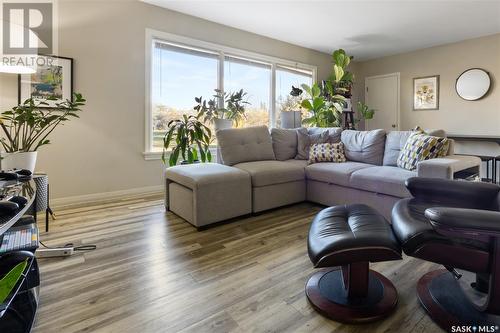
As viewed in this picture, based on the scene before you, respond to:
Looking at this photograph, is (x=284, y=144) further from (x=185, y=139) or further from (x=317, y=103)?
(x=317, y=103)

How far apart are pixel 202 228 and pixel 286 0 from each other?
2951 millimetres

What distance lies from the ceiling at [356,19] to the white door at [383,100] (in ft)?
3.02

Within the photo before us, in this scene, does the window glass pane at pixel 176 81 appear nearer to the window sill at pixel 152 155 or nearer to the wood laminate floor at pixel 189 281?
the window sill at pixel 152 155

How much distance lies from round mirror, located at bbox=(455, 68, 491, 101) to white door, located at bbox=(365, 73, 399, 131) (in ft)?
3.67

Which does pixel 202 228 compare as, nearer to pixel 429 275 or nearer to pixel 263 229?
pixel 263 229

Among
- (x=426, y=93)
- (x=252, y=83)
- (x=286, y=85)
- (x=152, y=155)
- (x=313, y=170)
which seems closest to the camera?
(x=313, y=170)

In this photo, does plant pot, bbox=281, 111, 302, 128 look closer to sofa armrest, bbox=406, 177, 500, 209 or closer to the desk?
the desk

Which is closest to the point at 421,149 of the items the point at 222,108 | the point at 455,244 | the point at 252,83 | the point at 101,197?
the point at 455,244

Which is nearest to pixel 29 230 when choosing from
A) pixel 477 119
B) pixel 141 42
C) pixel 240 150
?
pixel 240 150

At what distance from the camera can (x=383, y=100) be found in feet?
19.9

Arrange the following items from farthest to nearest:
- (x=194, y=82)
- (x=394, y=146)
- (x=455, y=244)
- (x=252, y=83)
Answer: (x=252, y=83) → (x=194, y=82) → (x=394, y=146) → (x=455, y=244)

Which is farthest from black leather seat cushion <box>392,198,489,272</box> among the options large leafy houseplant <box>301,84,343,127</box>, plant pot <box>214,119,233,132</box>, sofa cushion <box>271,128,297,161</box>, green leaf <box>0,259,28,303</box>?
large leafy houseplant <box>301,84,343,127</box>

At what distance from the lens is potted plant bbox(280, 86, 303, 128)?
14.9 feet

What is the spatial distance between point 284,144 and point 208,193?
4.81ft
